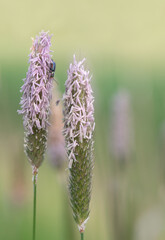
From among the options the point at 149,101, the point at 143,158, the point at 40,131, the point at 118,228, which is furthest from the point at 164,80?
the point at 40,131

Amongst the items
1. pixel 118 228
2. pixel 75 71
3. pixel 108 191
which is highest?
pixel 75 71

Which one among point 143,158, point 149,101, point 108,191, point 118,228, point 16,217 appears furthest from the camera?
point 143,158

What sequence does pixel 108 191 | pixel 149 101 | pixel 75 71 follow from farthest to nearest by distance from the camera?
pixel 149 101
pixel 108 191
pixel 75 71

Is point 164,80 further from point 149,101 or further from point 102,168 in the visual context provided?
point 102,168

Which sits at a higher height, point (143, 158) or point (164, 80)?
point (164, 80)
